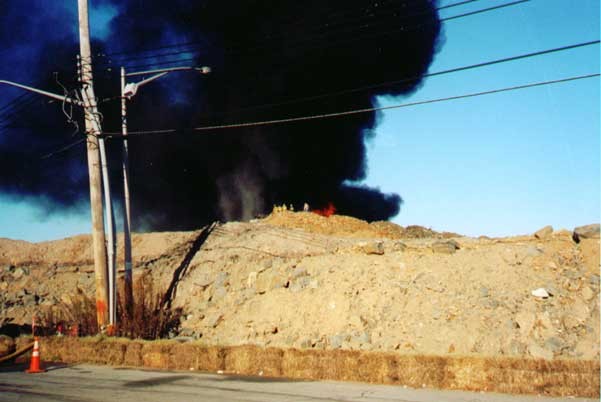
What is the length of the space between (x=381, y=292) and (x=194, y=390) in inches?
382

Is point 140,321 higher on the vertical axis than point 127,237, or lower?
lower

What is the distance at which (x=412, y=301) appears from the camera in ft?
60.3

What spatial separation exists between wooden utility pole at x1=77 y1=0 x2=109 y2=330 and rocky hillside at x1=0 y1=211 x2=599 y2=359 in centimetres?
395

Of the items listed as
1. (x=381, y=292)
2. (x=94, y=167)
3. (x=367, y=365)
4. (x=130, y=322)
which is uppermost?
(x=94, y=167)

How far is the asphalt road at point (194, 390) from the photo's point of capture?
9914mm

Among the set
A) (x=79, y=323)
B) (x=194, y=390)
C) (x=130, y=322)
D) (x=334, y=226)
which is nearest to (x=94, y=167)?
(x=130, y=322)

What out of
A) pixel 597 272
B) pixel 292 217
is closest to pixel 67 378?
pixel 597 272

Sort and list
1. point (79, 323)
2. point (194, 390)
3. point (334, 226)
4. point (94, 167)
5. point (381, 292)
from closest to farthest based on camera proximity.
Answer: point (194, 390), point (94, 167), point (79, 323), point (381, 292), point (334, 226)

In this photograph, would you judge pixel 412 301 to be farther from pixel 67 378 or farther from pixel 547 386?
pixel 67 378

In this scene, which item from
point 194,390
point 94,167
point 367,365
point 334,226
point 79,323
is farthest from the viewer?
point 334,226

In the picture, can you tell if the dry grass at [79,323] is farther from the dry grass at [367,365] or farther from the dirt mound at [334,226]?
the dirt mound at [334,226]

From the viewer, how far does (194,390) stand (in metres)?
11.0

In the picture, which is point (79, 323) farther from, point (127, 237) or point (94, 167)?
point (94, 167)

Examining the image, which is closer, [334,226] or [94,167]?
[94,167]
